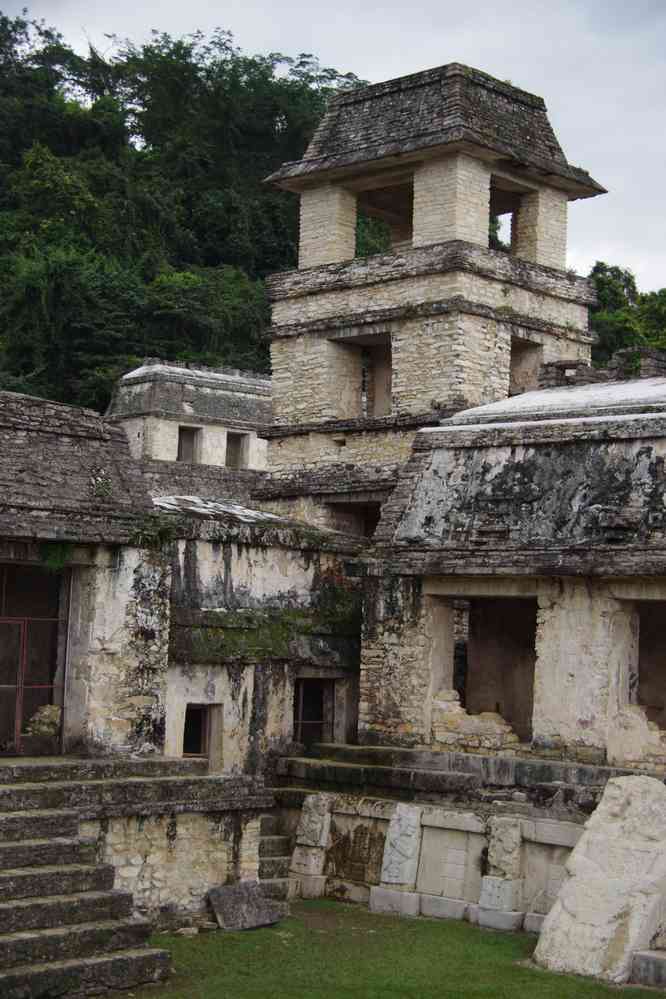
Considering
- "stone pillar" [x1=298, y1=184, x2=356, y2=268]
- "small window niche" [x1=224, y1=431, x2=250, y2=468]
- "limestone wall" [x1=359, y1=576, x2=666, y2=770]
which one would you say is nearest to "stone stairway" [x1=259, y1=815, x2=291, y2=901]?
"limestone wall" [x1=359, y1=576, x2=666, y2=770]

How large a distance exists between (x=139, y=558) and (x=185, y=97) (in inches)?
1542

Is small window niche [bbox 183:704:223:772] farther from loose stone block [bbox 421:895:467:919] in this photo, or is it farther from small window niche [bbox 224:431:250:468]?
small window niche [bbox 224:431:250:468]

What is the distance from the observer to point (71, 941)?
38.8ft

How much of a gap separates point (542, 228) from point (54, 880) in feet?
46.1

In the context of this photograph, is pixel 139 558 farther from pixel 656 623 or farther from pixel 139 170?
pixel 139 170

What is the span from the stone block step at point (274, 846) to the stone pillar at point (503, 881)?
242 cm

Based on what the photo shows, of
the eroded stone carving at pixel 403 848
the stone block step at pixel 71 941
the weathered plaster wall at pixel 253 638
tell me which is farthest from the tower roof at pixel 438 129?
the stone block step at pixel 71 941

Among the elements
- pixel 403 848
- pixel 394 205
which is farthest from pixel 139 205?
pixel 403 848

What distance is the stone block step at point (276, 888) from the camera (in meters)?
15.6

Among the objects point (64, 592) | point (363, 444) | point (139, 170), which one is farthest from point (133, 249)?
point (64, 592)

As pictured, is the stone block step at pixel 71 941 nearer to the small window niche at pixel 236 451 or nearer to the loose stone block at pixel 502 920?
the loose stone block at pixel 502 920

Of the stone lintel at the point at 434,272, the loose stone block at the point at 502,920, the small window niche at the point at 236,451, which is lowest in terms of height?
the loose stone block at the point at 502,920

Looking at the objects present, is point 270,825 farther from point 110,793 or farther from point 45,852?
point 45,852

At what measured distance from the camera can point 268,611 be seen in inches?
728
